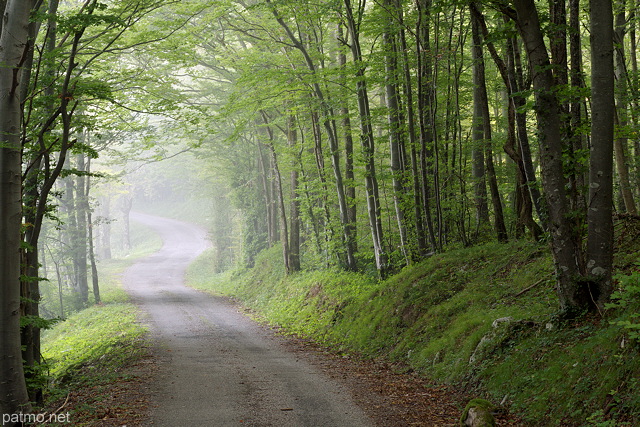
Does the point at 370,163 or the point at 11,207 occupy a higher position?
the point at 370,163

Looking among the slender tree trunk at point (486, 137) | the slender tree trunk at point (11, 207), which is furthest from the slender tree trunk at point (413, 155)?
the slender tree trunk at point (11, 207)

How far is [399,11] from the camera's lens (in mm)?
11266

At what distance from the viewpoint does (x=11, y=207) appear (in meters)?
6.07

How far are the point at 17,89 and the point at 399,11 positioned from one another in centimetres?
829

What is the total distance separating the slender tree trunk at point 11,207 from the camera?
5906 millimetres

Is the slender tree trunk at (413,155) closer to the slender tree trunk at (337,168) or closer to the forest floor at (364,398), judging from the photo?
the slender tree trunk at (337,168)

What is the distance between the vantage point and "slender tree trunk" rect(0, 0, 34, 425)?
591 cm

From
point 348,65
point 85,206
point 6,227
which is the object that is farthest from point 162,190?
point 6,227

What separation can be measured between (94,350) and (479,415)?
10698mm

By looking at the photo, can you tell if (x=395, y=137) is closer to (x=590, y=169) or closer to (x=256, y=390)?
(x=590, y=169)

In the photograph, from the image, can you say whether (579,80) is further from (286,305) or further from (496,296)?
(286,305)

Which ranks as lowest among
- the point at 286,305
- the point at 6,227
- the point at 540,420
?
the point at 286,305

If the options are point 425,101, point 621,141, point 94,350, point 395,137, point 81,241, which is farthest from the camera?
point 81,241

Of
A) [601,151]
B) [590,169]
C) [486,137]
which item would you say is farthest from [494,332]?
[486,137]
